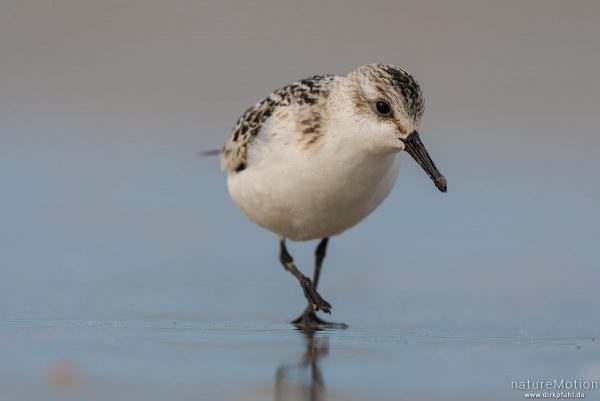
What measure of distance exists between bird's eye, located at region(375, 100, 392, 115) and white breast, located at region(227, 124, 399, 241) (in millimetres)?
266

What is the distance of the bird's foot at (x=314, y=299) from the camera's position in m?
7.61

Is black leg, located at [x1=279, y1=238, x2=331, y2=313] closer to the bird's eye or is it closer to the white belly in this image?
the white belly

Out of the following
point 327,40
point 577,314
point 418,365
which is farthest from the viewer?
point 327,40

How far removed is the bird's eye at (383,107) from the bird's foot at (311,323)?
50.6 inches

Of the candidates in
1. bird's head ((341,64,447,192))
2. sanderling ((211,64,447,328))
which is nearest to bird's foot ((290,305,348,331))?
sanderling ((211,64,447,328))

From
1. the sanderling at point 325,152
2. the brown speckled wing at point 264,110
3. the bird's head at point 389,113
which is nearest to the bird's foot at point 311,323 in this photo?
the sanderling at point 325,152

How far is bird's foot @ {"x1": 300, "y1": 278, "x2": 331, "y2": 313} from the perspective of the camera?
300 inches

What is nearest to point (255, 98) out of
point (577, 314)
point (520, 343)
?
point (577, 314)

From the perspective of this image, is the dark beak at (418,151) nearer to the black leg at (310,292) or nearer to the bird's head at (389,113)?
the bird's head at (389,113)

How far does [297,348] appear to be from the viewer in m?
6.43

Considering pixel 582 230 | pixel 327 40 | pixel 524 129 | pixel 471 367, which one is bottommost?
pixel 471 367

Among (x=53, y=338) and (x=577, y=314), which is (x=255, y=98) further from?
(x=53, y=338)

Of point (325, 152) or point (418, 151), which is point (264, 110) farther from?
point (418, 151)

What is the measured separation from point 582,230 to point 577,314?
256cm
